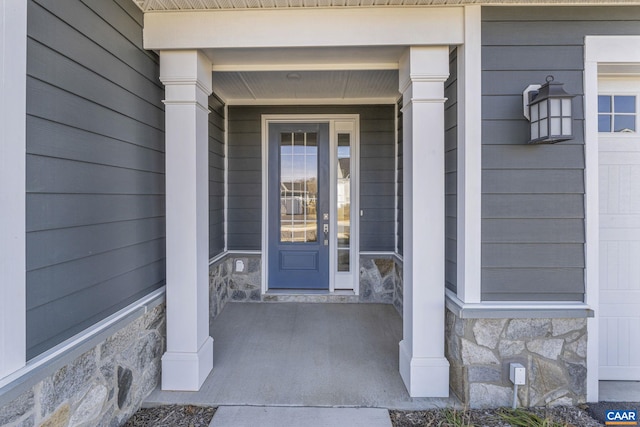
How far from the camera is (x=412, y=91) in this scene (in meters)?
2.26

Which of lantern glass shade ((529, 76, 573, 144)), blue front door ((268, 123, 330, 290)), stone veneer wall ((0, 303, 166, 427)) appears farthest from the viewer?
blue front door ((268, 123, 330, 290))

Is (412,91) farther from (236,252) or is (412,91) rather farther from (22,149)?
(236,252)

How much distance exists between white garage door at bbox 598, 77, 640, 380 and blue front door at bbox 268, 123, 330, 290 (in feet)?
8.72

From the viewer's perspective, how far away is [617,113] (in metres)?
2.36

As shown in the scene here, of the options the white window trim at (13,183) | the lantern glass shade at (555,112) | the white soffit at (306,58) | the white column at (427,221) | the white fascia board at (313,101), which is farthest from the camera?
the white fascia board at (313,101)

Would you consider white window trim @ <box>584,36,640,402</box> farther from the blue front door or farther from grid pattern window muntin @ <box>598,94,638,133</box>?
the blue front door

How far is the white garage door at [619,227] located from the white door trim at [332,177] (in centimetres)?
232

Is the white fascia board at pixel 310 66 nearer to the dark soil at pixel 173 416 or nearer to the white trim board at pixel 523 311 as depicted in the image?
the white trim board at pixel 523 311

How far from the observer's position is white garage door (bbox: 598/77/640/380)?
235cm

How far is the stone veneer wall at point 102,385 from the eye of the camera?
1377mm

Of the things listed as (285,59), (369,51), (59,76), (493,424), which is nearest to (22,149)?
(59,76)

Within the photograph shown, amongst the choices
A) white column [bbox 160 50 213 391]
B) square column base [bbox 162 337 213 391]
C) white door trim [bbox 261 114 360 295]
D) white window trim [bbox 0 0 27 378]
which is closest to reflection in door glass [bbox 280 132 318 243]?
white door trim [bbox 261 114 360 295]

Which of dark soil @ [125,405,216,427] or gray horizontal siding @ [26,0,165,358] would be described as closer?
gray horizontal siding @ [26,0,165,358]

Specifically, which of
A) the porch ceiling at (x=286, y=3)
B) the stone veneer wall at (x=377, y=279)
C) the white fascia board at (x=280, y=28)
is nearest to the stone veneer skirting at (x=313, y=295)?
the stone veneer wall at (x=377, y=279)
